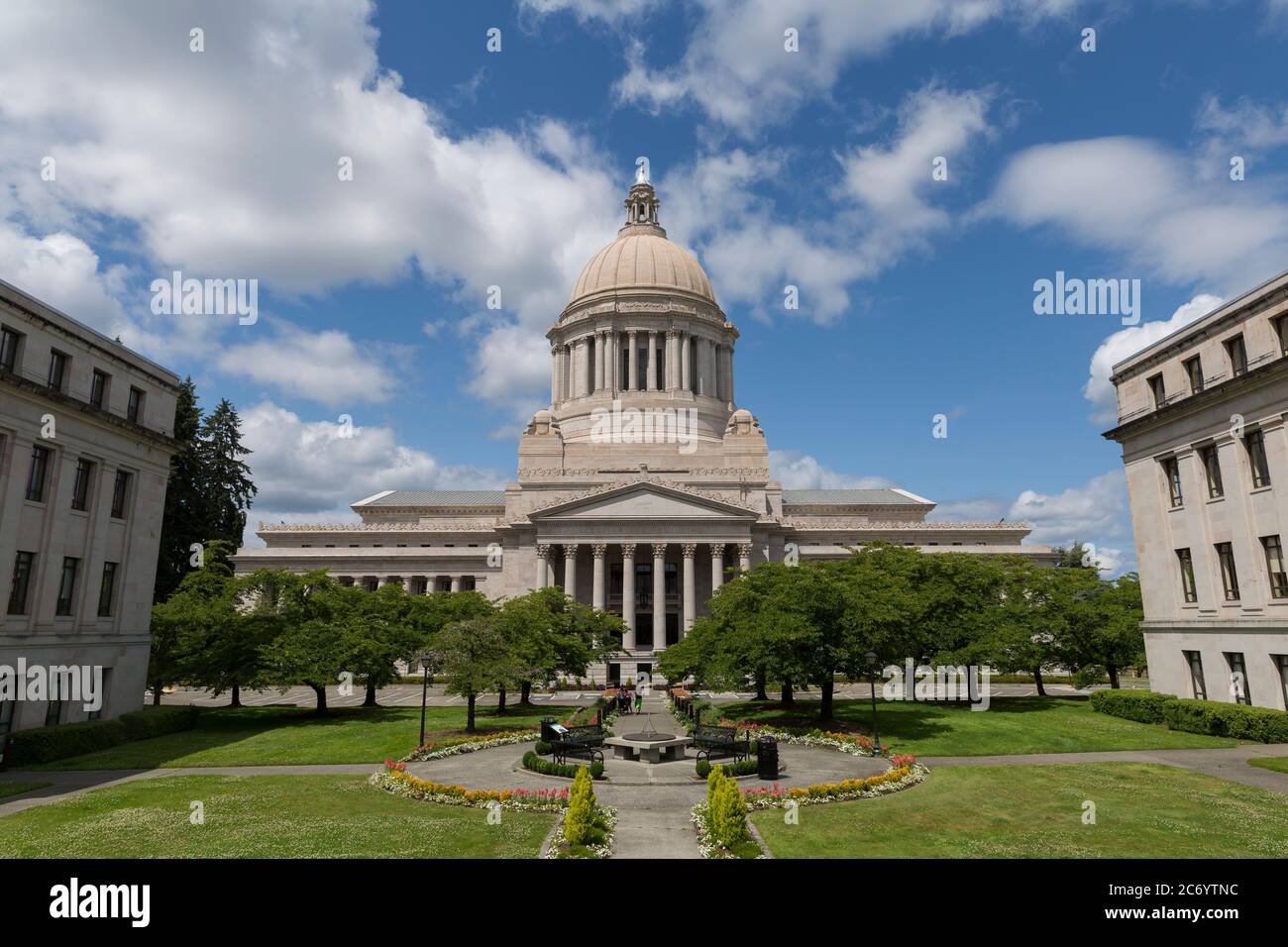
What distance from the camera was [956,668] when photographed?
127 feet

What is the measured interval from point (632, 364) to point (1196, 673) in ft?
221

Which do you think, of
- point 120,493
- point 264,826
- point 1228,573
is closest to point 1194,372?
point 1228,573

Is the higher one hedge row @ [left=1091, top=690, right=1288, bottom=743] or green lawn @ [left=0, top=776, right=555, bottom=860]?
hedge row @ [left=1091, top=690, right=1288, bottom=743]

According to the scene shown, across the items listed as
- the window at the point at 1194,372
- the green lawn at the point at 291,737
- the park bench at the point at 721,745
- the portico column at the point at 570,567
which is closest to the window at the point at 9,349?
the green lawn at the point at 291,737

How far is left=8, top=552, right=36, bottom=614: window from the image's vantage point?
2656 centimetres

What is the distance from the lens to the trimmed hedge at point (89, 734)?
24.5 metres

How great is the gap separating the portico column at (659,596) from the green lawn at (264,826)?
46120 mm

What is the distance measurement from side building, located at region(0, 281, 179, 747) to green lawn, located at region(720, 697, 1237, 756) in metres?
27.5

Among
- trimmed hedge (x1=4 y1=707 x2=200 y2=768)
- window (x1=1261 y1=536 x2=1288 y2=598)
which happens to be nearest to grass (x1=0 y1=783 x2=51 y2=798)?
trimmed hedge (x1=4 y1=707 x2=200 y2=768)

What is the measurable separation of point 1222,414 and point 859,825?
25.7 meters

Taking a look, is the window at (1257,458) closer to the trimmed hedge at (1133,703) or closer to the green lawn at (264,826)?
the trimmed hedge at (1133,703)

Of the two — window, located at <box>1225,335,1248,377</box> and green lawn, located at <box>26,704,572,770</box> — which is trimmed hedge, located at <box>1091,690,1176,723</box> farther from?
green lawn, located at <box>26,704,572,770</box>
